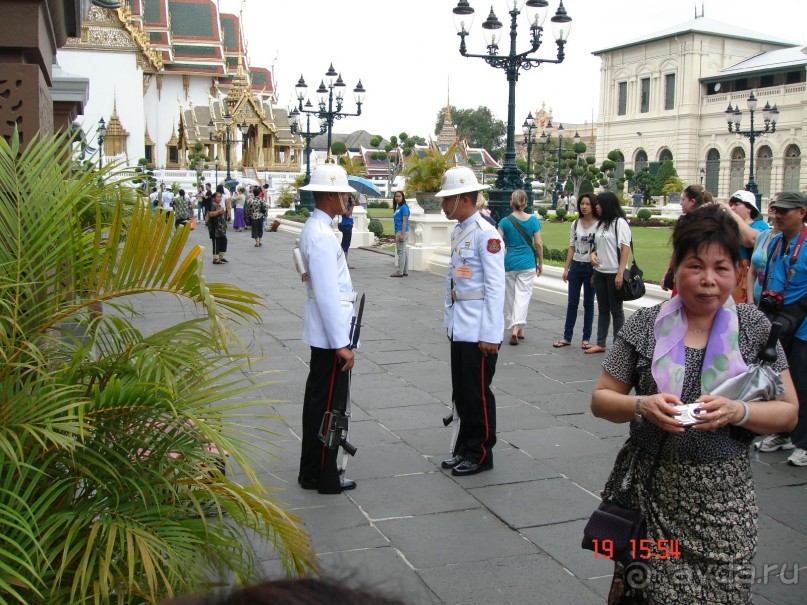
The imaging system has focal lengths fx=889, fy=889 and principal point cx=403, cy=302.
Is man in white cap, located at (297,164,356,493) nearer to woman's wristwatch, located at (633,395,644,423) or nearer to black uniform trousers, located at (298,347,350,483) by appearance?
black uniform trousers, located at (298,347,350,483)

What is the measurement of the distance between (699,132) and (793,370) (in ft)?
228

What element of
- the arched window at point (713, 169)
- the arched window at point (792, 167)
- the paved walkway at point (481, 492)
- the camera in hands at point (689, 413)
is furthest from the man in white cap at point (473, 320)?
the arched window at point (713, 169)

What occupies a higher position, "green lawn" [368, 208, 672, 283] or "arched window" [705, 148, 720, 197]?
"arched window" [705, 148, 720, 197]

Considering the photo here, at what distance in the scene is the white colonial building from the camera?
6131cm

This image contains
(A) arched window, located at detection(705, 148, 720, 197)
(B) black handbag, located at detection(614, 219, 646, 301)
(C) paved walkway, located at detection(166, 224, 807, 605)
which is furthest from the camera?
(A) arched window, located at detection(705, 148, 720, 197)

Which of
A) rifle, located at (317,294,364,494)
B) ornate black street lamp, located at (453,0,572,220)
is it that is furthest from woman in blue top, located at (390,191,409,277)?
rifle, located at (317,294,364,494)

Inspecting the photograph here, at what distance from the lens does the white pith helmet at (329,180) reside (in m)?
5.03

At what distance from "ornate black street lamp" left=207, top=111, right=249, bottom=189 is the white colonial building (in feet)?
115

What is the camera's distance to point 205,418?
2834mm

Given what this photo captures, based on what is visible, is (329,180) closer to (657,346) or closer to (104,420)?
(104,420)

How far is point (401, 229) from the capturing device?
16484mm

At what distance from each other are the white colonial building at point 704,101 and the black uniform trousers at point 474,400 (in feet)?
191

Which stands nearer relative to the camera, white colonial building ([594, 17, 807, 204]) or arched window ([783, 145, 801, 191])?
arched window ([783, 145, 801, 191])

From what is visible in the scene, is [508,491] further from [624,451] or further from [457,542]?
[624,451]
